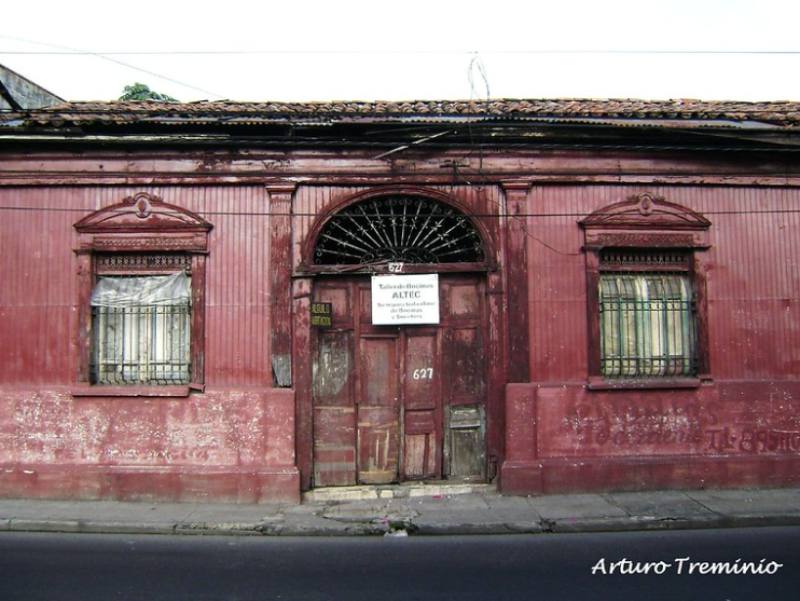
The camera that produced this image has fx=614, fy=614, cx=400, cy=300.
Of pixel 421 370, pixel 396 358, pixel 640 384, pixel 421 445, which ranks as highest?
pixel 396 358

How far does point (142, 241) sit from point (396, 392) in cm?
359

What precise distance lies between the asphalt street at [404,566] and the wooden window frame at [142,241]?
2254 mm

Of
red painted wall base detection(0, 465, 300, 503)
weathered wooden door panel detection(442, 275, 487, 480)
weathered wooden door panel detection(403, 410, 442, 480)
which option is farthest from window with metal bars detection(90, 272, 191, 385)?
weathered wooden door panel detection(442, 275, 487, 480)

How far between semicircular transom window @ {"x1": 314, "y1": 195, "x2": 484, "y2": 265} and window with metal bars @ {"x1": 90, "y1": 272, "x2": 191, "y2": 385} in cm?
185

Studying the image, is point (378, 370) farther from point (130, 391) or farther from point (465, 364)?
point (130, 391)

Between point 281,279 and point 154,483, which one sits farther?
point 281,279

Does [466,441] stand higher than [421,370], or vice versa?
[421,370]

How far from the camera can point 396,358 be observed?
7.58m

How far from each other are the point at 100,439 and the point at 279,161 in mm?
3933

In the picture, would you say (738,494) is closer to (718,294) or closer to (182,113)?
(718,294)

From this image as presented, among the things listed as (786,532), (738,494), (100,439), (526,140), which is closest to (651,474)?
(738,494)

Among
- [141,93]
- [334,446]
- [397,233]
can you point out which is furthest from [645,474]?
[141,93]

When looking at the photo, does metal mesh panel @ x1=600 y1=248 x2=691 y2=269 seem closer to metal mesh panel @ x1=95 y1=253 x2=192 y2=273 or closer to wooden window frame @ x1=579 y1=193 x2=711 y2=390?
wooden window frame @ x1=579 y1=193 x2=711 y2=390

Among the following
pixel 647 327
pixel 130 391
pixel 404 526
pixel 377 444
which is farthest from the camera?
pixel 647 327
